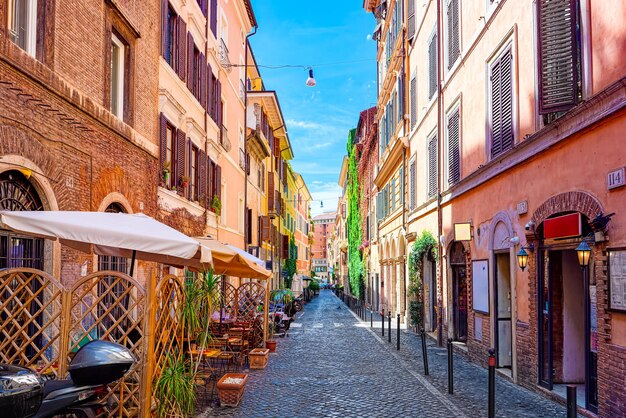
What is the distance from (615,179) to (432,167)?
1168 cm

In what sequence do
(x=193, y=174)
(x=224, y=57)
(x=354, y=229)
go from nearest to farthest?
(x=193, y=174) < (x=224, y=57) < (x=354, y=229)

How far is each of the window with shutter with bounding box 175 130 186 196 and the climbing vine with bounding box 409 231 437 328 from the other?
7.76 meters

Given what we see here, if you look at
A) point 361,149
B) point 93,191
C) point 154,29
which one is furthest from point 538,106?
point 361,149

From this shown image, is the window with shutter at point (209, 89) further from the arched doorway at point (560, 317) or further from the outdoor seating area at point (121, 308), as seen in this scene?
the arched doorway at point (560, 317)

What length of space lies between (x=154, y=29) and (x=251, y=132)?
16168mm

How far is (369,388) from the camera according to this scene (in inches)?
402

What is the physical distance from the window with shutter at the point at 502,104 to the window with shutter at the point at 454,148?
2758 mm

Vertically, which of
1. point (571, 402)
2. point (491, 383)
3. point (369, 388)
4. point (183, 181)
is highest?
point (183, 181)

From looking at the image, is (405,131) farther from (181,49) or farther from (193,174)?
(181,49)

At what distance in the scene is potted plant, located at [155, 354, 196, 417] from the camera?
257 inches

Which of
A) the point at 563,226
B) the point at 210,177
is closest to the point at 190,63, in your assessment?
the point at 210,177

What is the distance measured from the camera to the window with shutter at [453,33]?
1545cm

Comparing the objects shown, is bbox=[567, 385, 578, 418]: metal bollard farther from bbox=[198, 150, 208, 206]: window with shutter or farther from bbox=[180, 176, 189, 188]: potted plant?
bbox=[198, 150, 208, 206]: window with shutter

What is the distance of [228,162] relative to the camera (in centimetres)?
2458
